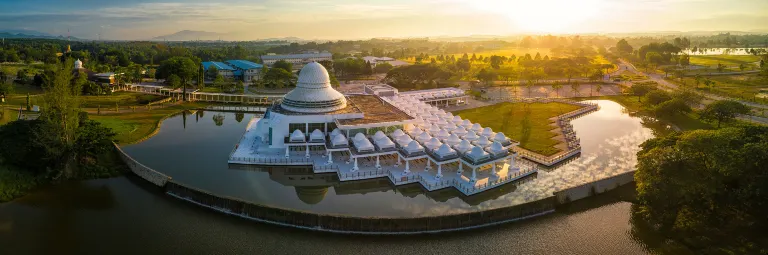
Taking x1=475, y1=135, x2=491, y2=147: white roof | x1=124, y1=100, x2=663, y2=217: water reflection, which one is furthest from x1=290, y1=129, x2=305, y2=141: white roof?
x1=475, y1=135, x2=491, y2=147: white roof

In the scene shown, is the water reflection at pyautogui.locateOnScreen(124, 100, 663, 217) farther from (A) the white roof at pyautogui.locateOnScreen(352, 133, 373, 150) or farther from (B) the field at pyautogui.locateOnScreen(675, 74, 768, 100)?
(B) the field at pyautogui.locateOnScreen(675, 74, 768, 100)

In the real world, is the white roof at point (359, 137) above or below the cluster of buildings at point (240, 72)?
below

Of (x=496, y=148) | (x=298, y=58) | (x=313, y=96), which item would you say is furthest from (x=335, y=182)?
(x=298, y=58)

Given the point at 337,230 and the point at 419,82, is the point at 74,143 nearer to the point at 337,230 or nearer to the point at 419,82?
the point at 337,230

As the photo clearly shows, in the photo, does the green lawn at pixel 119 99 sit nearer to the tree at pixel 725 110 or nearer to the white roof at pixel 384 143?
the white roof at pixel 384 143

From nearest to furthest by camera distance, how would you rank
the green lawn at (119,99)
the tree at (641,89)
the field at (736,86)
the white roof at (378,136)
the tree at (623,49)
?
the white roof at (378,136) < the green lawn at (119,99) < the tree at (641,89) < the field at (736,86) < the tree at (623,49)

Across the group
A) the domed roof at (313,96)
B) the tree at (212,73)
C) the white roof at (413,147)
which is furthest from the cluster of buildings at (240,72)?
the white roof at (413,147)

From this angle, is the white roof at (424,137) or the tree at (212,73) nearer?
the white roof at (424,137)
